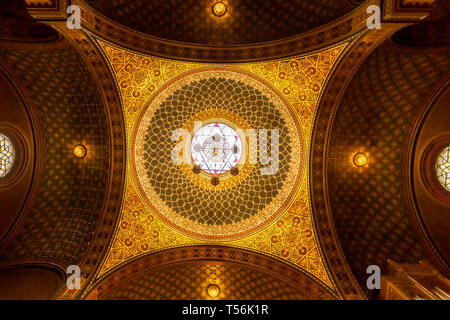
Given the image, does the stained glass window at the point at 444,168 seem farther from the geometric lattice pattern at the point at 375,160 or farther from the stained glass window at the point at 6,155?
the stained glass window at the point at 6,155

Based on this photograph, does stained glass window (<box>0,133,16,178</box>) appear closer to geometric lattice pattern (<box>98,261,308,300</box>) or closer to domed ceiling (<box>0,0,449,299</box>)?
domed ceiling (<box>0,0,449,299</box>)

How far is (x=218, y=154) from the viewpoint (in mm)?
12891

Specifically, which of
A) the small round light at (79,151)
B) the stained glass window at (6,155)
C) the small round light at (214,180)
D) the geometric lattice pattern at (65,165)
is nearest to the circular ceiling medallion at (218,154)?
the small round light at (214,180)

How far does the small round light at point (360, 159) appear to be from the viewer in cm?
1151

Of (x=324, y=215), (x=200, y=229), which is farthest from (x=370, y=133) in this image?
(x=200, y=229)

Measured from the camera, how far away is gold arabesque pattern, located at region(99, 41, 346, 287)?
11078 millimetres

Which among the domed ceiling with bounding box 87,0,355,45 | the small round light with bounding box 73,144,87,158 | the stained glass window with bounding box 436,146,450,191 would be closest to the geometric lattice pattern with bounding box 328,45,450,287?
the stained glass window with bounding box 436,146,450,191

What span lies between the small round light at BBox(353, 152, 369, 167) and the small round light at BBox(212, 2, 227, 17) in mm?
7340

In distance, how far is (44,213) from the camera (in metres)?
11.4

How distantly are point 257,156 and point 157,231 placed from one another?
507 cm

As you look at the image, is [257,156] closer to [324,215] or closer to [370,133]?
[324,215]

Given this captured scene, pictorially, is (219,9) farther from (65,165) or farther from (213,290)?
(213,290)

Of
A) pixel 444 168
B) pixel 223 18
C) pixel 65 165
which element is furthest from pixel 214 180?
pixel 444 168

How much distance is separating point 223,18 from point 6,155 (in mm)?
9495
